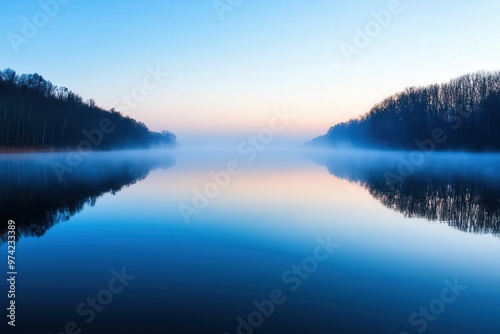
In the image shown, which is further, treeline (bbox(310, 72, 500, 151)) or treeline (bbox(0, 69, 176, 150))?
treeline (bbox(310, 72, 500, 151))

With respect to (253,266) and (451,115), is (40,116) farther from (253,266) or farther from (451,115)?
(451,115)

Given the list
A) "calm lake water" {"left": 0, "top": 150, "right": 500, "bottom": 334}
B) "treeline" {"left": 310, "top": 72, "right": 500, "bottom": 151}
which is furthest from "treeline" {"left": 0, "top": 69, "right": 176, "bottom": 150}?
"treeline" {"left": 310, "top": 72, "right": 500, "bottom": 151}

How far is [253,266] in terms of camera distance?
31.6 feet

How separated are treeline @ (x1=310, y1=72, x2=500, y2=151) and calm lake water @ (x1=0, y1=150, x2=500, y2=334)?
69.2m

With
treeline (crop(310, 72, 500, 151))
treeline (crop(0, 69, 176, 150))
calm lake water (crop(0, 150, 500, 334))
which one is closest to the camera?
calm lake water (crop(0, 150, 500, 334))

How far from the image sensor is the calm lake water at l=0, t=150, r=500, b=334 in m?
6.53

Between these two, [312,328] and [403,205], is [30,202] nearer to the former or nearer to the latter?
[312,328]

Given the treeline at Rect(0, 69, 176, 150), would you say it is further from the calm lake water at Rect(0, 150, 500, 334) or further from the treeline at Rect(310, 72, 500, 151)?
the treeline at Rect(310, 72, 500, 151)

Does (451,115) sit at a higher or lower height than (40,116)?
higher

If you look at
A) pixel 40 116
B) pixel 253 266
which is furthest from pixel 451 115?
pixel 40 116

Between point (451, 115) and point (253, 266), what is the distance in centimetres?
9897

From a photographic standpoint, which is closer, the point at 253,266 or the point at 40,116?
the point at 253,266

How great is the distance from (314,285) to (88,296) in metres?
5.32

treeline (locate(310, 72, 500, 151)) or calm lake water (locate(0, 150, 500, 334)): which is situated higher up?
treeline (locate(310, 72, 500, 151))
